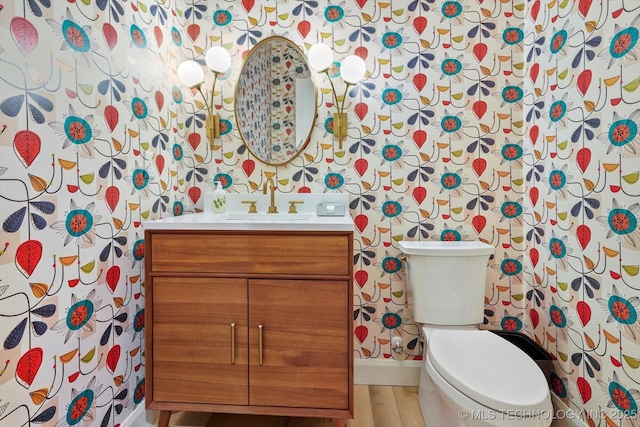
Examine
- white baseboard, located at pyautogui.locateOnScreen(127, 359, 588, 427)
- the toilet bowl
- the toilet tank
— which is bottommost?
white baseboard, located at pyautogui.locateOnScreen(127, 359, 588, 427)

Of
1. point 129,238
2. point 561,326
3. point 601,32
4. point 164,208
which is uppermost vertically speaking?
point 601,32

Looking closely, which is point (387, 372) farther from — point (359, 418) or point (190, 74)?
point (190, 74)

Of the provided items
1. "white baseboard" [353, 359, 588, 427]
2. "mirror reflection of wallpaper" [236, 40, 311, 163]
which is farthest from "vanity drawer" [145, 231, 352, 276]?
"white baseboard" [353, 359, 588, 427]

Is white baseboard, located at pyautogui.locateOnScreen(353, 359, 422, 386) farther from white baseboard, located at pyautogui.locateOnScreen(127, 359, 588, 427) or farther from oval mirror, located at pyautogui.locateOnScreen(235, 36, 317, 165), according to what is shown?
oval mirror, located at pyautogui.locateOnScreen(235, 36, 317, 165)

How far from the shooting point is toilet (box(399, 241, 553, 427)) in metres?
1.01

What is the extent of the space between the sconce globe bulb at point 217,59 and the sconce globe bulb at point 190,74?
0.07m

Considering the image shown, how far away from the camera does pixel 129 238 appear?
1359mm

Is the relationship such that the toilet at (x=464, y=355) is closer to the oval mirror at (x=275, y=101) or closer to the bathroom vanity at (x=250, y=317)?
the bathroom vanity at (x=250, y=317)

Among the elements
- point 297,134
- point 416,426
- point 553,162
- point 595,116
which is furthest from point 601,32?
point 416,426

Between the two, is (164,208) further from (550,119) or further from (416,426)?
(550,119)

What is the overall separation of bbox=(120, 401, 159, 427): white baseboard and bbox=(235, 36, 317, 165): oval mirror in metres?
1.25

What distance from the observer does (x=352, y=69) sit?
5.51 feet

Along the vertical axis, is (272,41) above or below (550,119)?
above

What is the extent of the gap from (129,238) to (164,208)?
299mm
